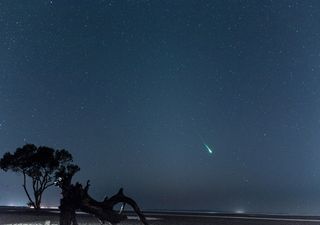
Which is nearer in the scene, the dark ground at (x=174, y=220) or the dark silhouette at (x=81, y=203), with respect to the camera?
the dark silhouette at (x=81, y=203)

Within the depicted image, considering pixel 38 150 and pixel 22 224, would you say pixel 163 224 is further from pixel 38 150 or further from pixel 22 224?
pixel 38 150

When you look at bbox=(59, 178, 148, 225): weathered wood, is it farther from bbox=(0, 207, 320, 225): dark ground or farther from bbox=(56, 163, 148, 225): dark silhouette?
bbox=(0, 207, 320, 225): dark ground

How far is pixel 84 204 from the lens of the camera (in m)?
22.4

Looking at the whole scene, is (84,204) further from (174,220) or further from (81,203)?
(174,220)

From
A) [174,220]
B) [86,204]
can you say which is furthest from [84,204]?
[174,220]

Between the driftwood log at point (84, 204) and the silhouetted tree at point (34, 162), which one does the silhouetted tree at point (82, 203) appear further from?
the silhouetted tree at point (34, 162)

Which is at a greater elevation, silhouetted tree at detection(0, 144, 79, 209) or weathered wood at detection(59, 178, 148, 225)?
silhouetted tree at detection(0, 144, 79, 209)

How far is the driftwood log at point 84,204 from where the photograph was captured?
21.8m

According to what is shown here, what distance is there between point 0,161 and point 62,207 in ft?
215

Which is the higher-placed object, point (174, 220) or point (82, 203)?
point (174, 220)

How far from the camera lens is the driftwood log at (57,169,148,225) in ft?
71.5

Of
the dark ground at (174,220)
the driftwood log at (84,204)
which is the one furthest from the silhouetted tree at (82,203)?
the dark ground at (174,220)

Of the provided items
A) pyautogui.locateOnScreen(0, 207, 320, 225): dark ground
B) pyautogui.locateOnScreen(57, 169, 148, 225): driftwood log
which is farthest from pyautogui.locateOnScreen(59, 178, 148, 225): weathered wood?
Answer: pyautogui.locateOnScreen(0, 207, 320, 225): dark ground

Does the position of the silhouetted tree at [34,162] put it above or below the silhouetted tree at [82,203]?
above
